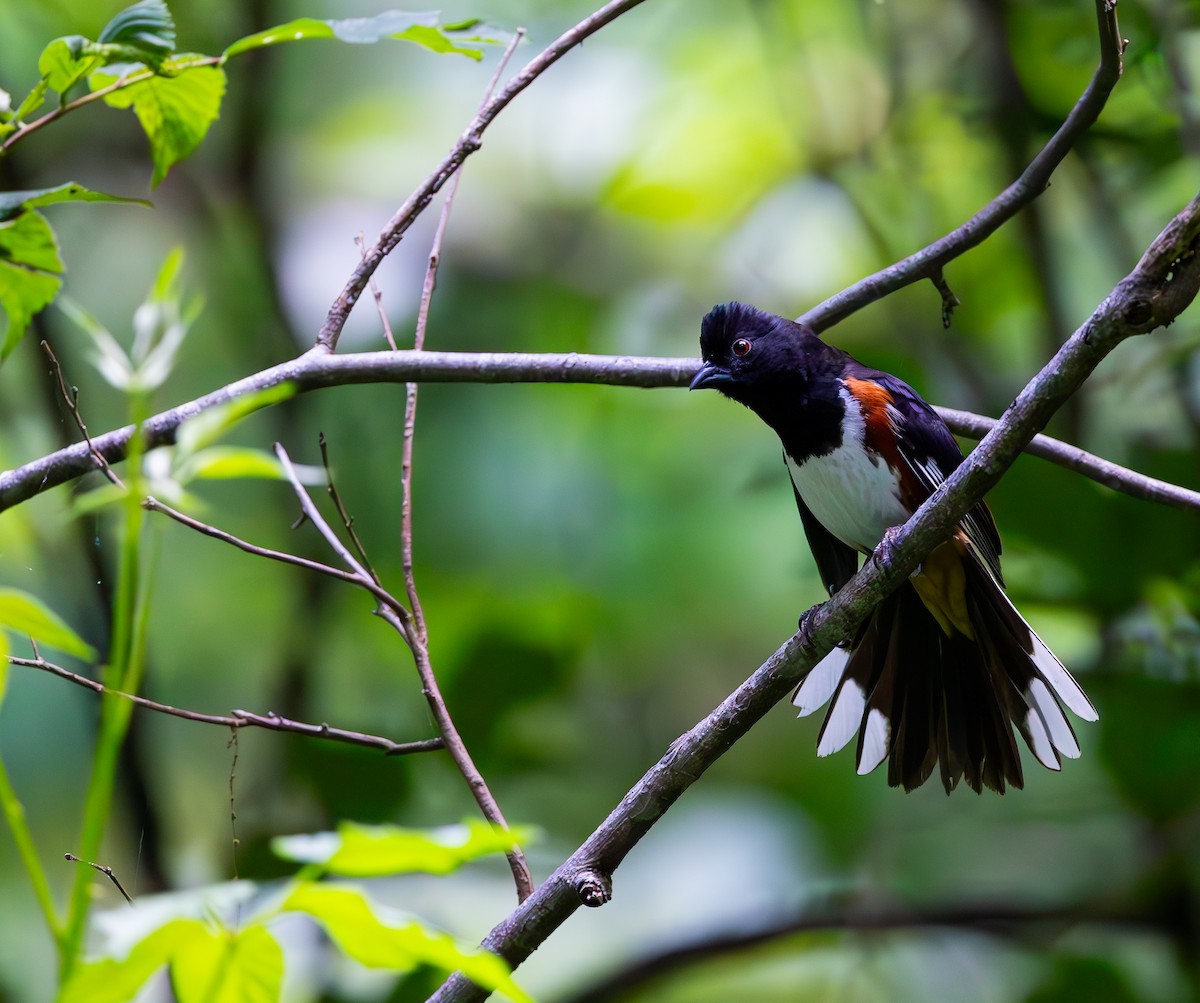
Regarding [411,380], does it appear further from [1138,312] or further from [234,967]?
[234,967]

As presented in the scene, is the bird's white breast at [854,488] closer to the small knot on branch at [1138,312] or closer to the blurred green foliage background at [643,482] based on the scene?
the small knot on branch at [1138,312]

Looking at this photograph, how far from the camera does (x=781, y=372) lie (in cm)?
187

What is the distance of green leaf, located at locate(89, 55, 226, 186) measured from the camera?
1.01 m

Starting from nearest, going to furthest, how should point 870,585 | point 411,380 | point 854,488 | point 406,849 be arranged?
point 406,849, point 870,585, point 411,380, point 854,488

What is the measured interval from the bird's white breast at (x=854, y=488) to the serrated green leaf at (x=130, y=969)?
1.53m

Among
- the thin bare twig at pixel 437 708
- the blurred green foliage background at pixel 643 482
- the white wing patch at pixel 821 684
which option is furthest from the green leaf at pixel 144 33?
the blurred green foliage background at pixel 643 482

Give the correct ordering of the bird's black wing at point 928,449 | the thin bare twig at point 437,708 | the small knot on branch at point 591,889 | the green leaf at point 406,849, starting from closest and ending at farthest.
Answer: the green leaf at point 406,849 < the small knot on branch at point 591,889 < the thin bare twig at point 437,708 < the bird's black wing at point 928,449

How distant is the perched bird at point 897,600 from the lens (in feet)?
5.73

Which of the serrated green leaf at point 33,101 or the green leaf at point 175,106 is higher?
the green leaf at point 175,106

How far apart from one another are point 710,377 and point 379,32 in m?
0.81

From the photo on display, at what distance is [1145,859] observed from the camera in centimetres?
307

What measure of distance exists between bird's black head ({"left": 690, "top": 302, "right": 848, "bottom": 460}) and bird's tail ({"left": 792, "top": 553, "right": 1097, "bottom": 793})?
32cm

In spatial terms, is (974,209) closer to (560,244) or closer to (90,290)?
(560,244)

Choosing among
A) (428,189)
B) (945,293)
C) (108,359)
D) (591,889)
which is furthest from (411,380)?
(108,359)
